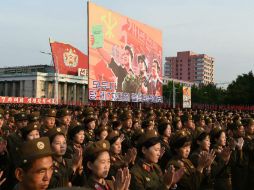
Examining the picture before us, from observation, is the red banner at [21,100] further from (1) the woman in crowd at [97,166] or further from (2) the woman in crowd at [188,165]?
(1) the woman in crowd at [97,166]

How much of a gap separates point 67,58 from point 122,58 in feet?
94.0

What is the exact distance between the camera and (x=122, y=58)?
69.8 feet

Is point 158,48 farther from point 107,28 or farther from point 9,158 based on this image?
point 9,158

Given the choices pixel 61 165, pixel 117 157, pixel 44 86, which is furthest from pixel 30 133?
pixel 44 86

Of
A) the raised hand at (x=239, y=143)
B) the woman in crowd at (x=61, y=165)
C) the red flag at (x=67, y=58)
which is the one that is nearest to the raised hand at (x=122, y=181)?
the woman in crowd at (x=61, y=165)

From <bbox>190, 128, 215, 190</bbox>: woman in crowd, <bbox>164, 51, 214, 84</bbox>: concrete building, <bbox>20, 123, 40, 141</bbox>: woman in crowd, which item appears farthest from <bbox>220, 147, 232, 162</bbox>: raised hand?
<bbox>164, 51, 214, 84</bbox>: concrete building

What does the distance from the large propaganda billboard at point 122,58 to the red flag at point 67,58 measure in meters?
19.1

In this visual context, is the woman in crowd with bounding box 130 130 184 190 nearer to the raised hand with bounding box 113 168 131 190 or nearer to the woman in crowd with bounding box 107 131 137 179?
the woman in crowd with bounding box 107 131 137 179

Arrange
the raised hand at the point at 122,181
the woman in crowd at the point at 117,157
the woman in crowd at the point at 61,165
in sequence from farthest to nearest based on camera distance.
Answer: the woman in crowd at the point at 117,157
the woman in crowd at the point at 61,165
the raised hand at the point at 122,181

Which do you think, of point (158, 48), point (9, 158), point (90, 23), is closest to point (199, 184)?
point (9, 158)

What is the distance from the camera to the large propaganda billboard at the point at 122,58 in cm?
1830

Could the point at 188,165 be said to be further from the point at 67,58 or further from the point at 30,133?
the point at 67,58

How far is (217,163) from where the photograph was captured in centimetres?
501

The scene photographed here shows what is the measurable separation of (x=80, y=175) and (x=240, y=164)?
3.07 meters
